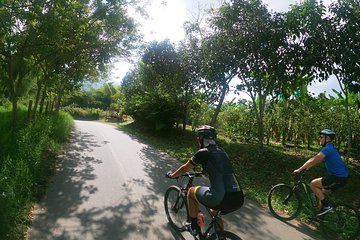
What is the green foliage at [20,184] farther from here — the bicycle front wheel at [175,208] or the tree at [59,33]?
the tree at [59,33]

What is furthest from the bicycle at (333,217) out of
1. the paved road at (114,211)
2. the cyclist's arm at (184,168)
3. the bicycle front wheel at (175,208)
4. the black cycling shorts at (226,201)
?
the cyclist's arm at (184,168)

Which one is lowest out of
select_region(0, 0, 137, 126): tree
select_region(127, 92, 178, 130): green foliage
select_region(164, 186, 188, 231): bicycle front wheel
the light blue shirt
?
select_region(164, 186, 188, 231): bicycle front wheel

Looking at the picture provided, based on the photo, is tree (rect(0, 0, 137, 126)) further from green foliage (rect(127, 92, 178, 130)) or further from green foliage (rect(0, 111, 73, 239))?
green foliage (rect(127, 92, 178, 130))

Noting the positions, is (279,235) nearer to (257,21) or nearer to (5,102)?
(257,21)

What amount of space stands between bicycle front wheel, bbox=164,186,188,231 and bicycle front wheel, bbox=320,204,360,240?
2646 millimetres

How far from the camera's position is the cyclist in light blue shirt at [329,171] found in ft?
18.5

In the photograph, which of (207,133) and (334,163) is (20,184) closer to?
(207,133)

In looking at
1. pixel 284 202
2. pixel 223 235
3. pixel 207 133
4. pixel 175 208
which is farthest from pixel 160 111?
pixel 223 235

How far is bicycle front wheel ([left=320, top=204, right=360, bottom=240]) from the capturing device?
564 cm

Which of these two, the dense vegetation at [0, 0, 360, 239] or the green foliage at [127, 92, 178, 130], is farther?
the green foliage at [127, 92, 178, 130]

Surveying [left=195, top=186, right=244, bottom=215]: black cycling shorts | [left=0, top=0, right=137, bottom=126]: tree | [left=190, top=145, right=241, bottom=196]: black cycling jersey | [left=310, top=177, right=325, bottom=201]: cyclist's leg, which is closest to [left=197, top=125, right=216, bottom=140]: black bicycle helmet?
[left=190, top=145, right=241, bottom=196]: black cycling jersey

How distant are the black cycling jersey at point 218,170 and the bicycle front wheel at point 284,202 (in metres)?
3.02

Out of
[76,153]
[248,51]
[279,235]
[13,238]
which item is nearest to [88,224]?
[13,238]

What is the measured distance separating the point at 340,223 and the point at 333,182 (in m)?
0.77
